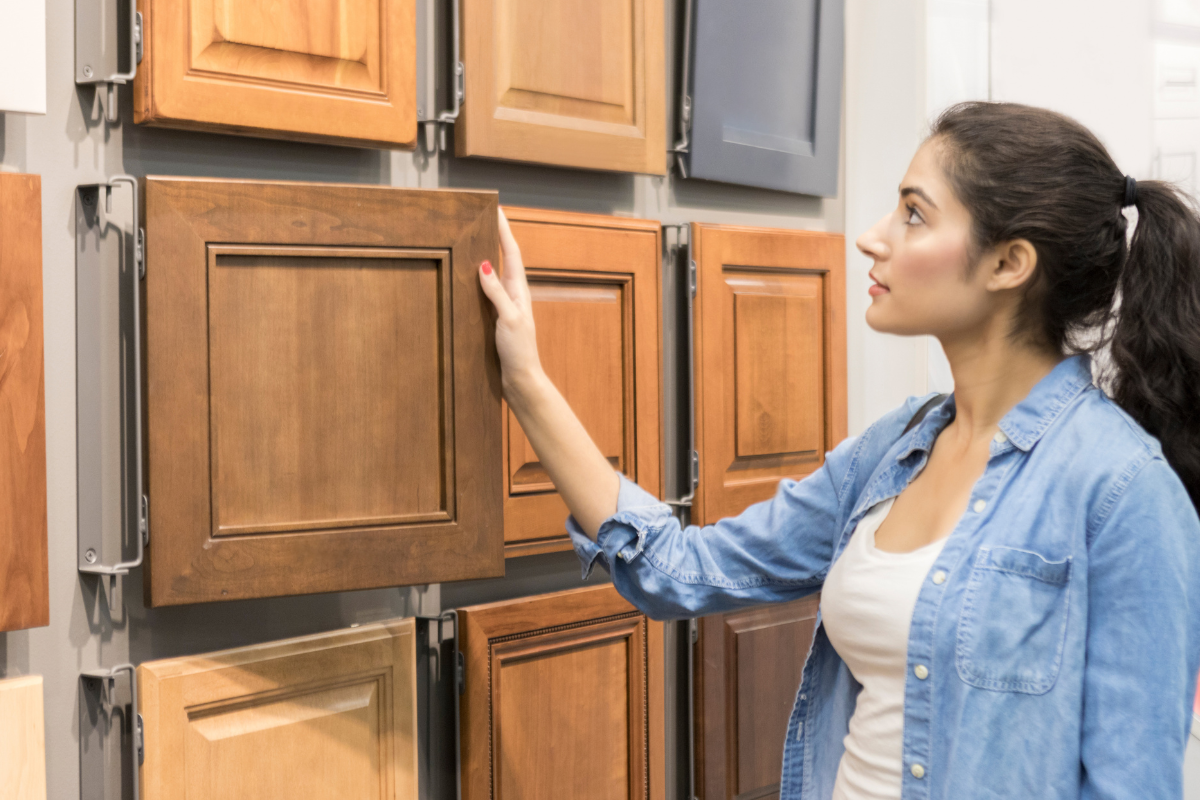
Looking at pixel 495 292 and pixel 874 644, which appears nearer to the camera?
pixel 874 644

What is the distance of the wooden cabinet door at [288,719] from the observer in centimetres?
131

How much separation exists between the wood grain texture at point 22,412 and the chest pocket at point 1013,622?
3.18 ft

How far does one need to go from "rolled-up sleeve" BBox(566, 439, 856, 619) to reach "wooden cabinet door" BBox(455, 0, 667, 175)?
1.93 ft

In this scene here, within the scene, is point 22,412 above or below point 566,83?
below

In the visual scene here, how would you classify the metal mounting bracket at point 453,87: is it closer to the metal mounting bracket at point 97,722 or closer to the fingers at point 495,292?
the fingers at point 495,292

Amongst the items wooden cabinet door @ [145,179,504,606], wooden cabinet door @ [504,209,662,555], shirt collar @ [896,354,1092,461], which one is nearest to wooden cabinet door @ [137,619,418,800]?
wooden cabinet door @ [145,179,504,606]

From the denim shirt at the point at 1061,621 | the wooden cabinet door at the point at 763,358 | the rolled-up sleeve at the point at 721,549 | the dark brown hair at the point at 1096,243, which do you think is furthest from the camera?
the wooden cabinet door at the point at 763,358

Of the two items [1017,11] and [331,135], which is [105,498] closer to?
[331,135]

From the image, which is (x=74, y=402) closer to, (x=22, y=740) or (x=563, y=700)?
(x=22, y=740)

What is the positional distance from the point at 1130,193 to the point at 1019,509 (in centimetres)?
34

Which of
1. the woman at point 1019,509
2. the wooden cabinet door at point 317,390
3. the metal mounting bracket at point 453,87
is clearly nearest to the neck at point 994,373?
the woman at point 1019,509

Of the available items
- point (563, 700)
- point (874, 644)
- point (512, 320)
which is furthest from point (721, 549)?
point (563, 700)

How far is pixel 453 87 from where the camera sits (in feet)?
5.12

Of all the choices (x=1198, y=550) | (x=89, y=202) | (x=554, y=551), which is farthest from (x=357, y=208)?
(x=1198, y=550)
